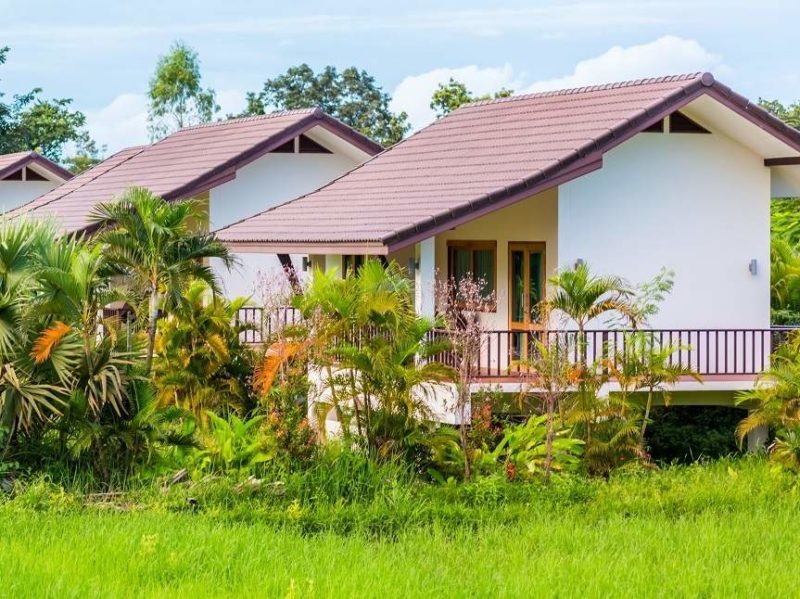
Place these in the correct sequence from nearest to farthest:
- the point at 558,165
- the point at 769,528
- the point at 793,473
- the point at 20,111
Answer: the point at 769,528 < the point at 793,473 < the point at 558,165 < the point at 20,111

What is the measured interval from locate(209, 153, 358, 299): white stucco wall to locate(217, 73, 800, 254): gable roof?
3.71 meters

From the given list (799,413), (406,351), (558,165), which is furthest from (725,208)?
(406,351)

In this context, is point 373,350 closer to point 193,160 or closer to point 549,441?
point 549,441

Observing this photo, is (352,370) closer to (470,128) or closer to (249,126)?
(470,128)

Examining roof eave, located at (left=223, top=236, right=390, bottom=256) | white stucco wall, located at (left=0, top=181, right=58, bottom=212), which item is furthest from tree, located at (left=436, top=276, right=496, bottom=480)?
white stucco wall, located at (left=0, top=181, right=58, bottom=212)

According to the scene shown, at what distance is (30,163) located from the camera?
131 feet

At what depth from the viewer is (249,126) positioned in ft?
95.7

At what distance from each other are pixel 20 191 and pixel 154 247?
2542 cm

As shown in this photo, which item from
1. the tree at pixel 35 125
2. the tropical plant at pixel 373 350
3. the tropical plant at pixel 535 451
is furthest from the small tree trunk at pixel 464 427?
the tree at pixel 35 125

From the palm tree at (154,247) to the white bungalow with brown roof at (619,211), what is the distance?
2692 millimetres

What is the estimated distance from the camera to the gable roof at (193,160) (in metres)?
26.8

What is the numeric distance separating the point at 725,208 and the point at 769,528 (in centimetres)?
756

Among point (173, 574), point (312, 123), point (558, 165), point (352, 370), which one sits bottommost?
point (173, 574)

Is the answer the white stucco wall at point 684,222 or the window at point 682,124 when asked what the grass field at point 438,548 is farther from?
the window at point 682,124
